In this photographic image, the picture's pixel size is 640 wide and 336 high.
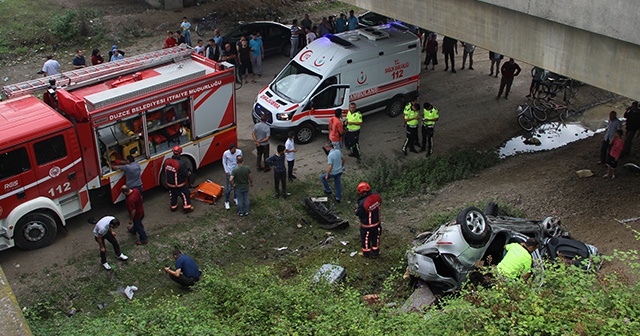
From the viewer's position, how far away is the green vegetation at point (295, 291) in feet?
26.3

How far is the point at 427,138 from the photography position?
1647cm

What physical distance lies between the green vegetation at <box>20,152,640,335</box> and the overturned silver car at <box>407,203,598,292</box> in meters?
0.44

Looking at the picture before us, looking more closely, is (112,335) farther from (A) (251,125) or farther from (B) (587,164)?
(B) (587,164)

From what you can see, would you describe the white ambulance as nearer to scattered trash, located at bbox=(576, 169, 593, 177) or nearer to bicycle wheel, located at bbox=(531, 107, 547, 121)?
bicycle wheel, located at bbox=(531, 107, 547, 121)

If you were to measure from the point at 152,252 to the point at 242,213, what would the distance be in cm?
218

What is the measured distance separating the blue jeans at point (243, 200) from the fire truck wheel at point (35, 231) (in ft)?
12.2

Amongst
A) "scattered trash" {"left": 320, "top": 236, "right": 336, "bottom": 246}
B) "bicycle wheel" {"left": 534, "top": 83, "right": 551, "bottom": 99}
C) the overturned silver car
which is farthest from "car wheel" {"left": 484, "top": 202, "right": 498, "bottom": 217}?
→ "bicycle wheel" {"left": 534, "top": 83, "right": 551, "bottom": 99}

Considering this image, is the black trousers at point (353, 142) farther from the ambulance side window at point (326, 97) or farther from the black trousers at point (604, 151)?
the black trousers at point (604, 151)

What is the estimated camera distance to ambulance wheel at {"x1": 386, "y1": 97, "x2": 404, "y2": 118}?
60.5ft

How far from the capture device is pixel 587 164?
Answer: 1541cm

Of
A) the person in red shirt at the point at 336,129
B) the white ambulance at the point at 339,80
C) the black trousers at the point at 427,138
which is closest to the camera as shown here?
the person in red shirt at the point at 336,129

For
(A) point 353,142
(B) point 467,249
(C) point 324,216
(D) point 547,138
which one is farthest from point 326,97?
(B) point 467,249

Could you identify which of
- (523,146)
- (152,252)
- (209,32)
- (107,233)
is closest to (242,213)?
(152,252)

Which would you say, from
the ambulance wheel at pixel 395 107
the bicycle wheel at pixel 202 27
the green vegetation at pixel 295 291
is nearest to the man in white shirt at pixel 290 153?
the green vegetation at pixel 295 291
